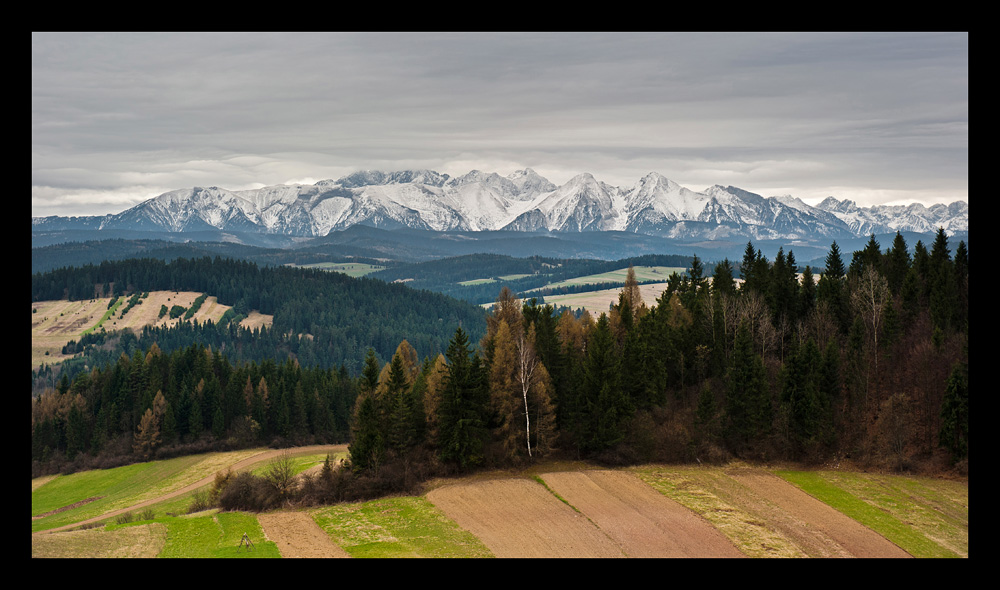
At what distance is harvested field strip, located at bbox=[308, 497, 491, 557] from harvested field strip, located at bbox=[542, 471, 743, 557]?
9611 millimetres

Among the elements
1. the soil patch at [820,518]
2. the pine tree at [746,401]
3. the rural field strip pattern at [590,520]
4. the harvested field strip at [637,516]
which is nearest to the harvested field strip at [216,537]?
the rural field strip pattern at [590,520]

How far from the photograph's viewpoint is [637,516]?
47500 millimetres

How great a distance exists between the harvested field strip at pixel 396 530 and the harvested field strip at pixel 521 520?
117 cm

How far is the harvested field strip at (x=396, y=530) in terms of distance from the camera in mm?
41531


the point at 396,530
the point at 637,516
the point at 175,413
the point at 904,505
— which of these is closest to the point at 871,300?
the point at 904,505

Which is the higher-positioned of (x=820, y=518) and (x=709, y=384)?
(x=709, y=384)

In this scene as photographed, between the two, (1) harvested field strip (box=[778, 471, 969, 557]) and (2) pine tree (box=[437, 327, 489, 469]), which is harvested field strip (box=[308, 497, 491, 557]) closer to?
(2) pine tree (box=[437, 327, 489, 469])

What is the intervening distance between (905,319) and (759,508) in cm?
3744

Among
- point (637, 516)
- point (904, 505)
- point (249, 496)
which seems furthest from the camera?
point (249, 496)

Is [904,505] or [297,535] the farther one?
[904,505]

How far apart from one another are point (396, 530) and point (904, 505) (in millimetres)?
37140

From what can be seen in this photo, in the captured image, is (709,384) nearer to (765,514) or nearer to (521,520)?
(765,514)

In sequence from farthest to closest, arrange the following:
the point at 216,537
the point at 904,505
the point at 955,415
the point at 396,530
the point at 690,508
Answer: the point at 955,415
the point at 690,508
the point at 904,505
the point at 396,530
the point at 216,537

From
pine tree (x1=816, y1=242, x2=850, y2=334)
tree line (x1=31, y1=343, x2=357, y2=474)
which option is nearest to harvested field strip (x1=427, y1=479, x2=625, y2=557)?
pine tree (x1=816, y1=242, x2=850, y2=334)
